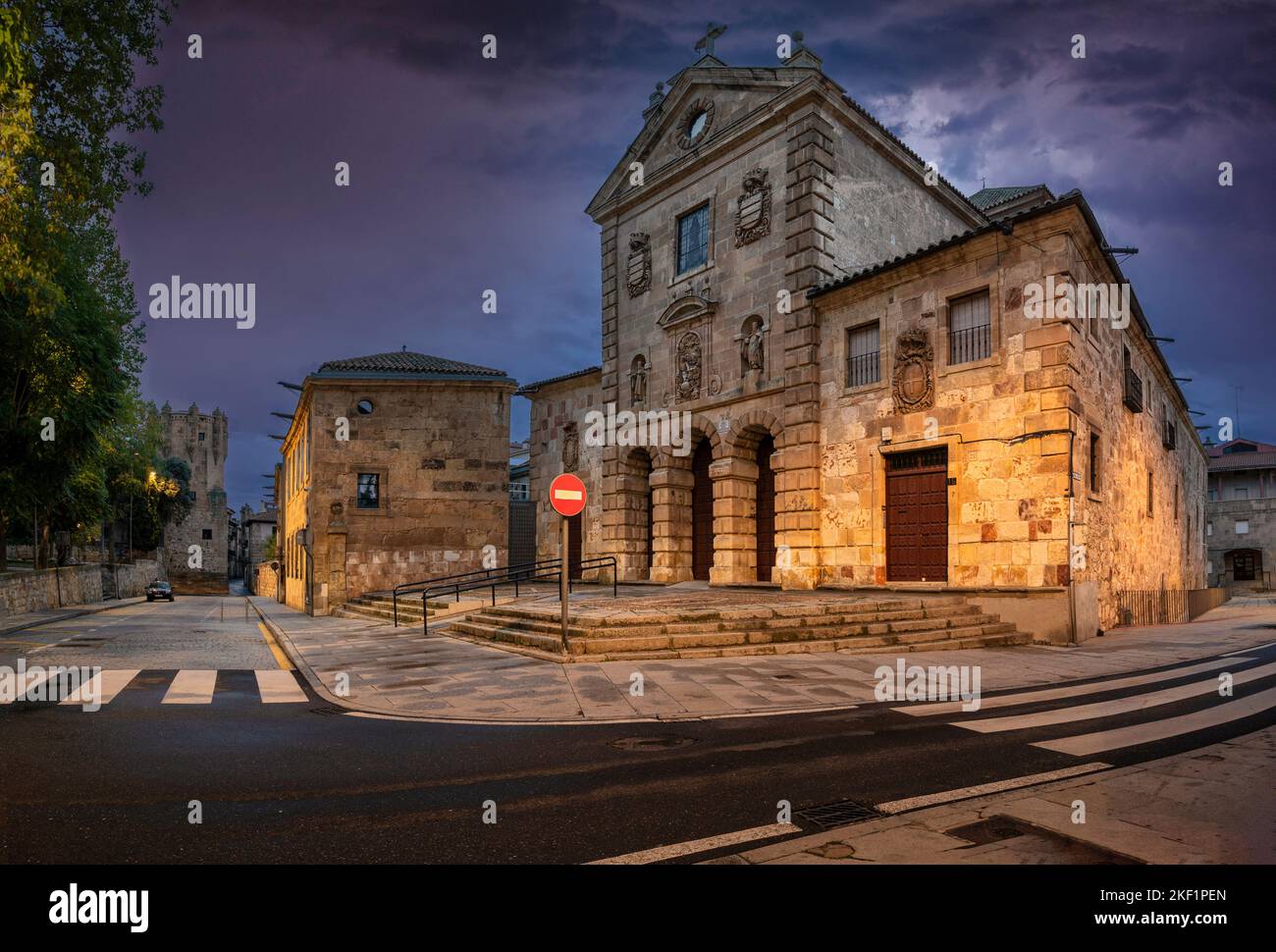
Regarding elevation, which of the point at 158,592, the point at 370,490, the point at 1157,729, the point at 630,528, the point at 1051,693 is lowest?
the point at 158,592

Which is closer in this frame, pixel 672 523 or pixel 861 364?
pixel 861 364

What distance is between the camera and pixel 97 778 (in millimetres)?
5113

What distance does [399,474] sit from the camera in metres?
24.9

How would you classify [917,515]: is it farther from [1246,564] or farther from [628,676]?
[1246,564]

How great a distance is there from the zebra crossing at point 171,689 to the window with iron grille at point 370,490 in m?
14.3

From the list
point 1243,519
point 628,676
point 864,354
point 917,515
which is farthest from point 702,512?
point 1243,519

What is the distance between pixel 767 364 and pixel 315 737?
1545 cm

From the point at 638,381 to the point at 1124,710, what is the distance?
17.5 m

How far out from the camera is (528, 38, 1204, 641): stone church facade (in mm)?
14906

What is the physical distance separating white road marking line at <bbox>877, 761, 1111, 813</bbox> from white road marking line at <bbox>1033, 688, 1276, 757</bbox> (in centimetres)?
51

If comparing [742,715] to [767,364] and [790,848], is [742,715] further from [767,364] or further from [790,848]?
[767,364]

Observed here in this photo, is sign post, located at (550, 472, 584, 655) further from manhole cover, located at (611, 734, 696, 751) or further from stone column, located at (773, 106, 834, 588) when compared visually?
stone column, located at (773, 106, 834, 588)

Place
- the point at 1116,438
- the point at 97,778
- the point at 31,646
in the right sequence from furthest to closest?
the point at 1116,438
the point at 31,646
the point at 97,778
